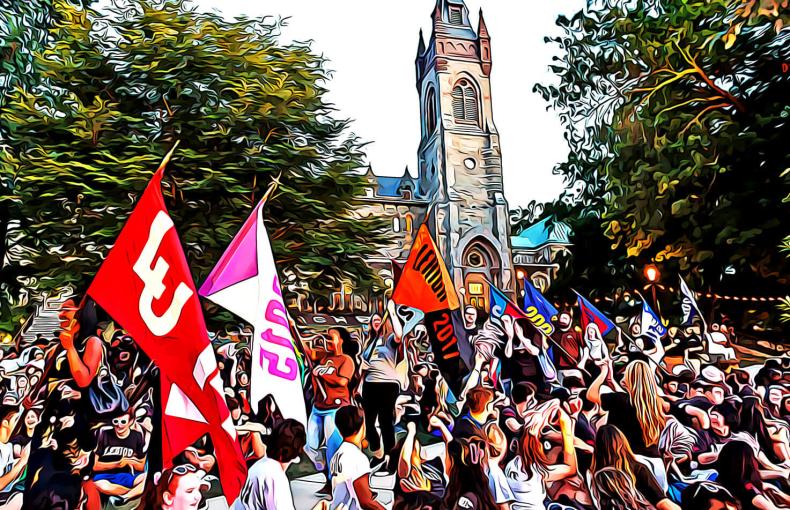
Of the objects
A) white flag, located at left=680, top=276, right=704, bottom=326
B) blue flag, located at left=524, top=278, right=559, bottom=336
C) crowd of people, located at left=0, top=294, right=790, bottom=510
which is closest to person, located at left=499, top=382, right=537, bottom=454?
crowd of people, located at left=0, top=294, right=790, bottom=510

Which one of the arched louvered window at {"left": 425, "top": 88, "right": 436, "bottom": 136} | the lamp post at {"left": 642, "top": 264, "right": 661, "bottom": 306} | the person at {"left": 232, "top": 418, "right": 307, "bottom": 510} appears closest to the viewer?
the person at {"left": 232, "top": 418, "right": 307, "bottom": 510}

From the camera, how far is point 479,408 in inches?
260

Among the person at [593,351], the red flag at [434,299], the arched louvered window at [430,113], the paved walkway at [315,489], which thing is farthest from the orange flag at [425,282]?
the arched louvered window at [430,113]

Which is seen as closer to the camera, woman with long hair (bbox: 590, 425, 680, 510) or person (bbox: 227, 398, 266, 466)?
woman with long hair (bbox: 590, 425, 680, 510)

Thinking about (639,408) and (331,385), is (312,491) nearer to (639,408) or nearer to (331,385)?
(331,385)

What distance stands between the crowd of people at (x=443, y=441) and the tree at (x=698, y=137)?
18.1 ft

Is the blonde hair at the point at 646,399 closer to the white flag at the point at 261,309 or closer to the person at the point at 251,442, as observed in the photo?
the white flag at the point at 261,309

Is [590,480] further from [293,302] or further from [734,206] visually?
[293,302]

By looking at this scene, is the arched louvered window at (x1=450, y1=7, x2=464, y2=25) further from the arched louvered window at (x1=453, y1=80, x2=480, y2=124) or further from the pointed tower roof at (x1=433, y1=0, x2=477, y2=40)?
the arched louvered window at (x1=453, y1=80, x2=480, y2=124)

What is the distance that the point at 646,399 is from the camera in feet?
21.9

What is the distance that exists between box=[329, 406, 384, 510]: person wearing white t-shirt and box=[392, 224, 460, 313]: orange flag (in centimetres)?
355

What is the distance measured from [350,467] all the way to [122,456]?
2.97 metres

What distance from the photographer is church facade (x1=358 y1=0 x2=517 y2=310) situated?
4281cm

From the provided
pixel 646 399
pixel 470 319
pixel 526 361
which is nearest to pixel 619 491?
pixel 646 399
